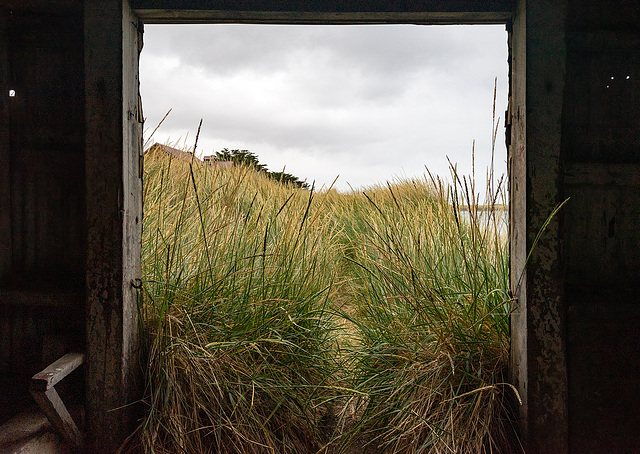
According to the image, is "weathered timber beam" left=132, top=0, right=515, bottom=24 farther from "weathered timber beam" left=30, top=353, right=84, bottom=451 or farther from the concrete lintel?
"weathered timber beam" left=30, top=353, right=84, bottom=451

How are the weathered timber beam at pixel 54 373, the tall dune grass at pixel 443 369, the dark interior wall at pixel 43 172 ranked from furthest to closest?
1. the dark interior wall at pixel 43 172
2. the tall dune grass at pixel 443 369
3. the weathered timber beam at pixel 54 373

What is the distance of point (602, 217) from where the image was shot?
1799 millimetres

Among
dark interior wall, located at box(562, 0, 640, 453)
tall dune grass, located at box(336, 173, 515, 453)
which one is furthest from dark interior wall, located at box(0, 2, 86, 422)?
dark interior wall, located at box(562, 0, 640, 453)

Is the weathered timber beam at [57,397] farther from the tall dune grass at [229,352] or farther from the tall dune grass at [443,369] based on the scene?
the tall dune grass at [443,369]

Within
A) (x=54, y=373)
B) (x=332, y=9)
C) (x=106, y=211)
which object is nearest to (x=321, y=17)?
(x=332, y=9)

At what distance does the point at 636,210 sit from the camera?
5.87 ft

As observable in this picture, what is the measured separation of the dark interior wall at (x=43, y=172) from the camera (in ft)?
6.21

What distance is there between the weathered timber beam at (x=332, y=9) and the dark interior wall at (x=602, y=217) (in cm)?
35

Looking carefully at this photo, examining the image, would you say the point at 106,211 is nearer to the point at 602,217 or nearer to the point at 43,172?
the point at 43,172

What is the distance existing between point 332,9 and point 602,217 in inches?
54.1

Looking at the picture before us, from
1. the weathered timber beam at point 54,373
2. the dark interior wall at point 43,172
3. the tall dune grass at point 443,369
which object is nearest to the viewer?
the weathered timber beam at point 54,373

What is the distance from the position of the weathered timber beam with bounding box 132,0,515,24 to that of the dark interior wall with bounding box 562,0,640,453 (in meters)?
0.35

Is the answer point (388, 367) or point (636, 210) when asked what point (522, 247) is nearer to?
point (636, 210)

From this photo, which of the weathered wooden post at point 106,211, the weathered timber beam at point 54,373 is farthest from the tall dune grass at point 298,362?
the weathered timber beam at point 54,373
